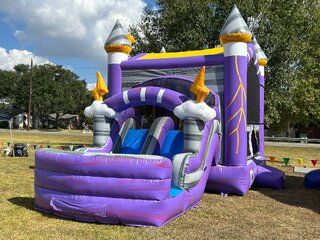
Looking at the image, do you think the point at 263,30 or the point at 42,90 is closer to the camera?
the point at 263,30

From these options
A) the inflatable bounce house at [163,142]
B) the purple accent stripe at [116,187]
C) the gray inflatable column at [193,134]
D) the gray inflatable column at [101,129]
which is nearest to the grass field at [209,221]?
the inflatable bounce house at [163,142]

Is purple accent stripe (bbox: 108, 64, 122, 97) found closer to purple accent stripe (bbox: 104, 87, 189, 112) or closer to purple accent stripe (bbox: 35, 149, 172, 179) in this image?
purple accent stripe (bbox: 104, 87, 189, 112)

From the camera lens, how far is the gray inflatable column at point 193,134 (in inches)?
260

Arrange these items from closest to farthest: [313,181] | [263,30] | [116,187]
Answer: [116,187] → [313,181] → [263,30]

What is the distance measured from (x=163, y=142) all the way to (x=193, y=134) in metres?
1.15

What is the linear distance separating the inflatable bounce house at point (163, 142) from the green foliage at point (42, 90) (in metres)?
43.0

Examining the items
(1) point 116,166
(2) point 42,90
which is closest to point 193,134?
(1) point 116,166

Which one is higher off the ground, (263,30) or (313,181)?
(263,30)

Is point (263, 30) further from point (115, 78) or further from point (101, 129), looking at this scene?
point (101, 129)

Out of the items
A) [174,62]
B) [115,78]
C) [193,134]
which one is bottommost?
[193,134]

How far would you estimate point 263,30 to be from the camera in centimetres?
1521

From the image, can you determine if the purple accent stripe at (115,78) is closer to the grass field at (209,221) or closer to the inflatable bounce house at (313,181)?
the grass field at (209,221)

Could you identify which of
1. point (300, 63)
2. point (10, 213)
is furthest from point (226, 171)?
point (300, 63)

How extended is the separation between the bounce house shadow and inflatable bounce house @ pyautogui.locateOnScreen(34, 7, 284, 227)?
1.09ft
